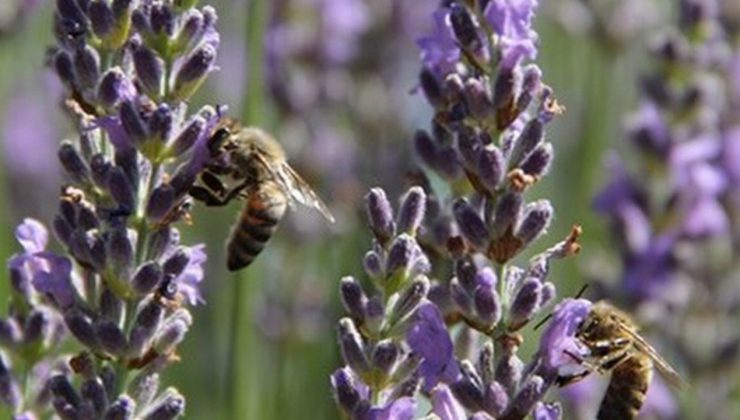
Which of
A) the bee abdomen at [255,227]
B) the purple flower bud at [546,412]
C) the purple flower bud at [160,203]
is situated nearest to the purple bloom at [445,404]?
the purple flower bud at [546,412]

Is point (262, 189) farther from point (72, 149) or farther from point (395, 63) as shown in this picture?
point (395, 63)

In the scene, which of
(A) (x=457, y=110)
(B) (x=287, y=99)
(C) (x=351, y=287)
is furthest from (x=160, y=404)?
(B) (x=287, y=99)

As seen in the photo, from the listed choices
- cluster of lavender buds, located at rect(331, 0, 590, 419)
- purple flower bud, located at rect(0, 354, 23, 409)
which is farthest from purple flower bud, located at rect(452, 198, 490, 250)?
purple flower bud, located at rect(0, 354, 23, 409)

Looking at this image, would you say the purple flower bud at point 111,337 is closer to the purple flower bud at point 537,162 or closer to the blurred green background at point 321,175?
the purple flower bud at point 537,162

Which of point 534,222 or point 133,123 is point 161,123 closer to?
point 133,123

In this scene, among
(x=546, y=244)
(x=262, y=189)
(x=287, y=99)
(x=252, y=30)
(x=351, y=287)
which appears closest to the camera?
(x=351, y=287)

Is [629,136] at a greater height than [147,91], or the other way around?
[629,136]

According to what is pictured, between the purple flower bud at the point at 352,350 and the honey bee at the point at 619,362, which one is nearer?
the purple flower bud at the point at 352,350

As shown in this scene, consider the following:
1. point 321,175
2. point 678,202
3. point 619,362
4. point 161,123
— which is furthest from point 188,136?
point 321,175
